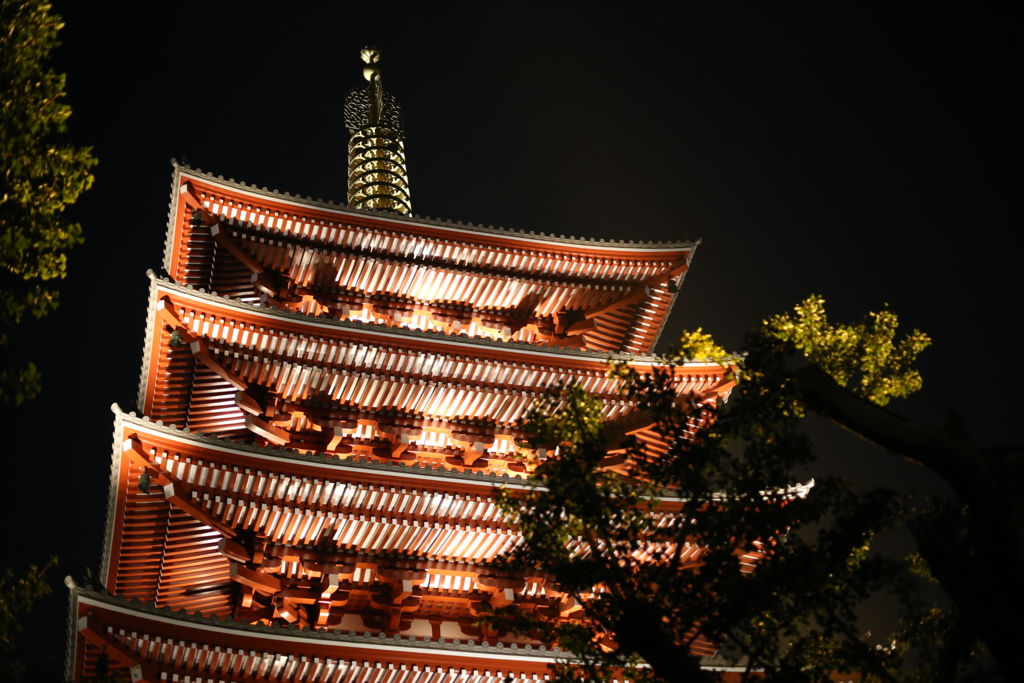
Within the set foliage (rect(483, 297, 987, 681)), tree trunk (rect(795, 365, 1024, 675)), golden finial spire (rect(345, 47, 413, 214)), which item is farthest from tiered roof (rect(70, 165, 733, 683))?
golden finial spire (rect(345, 47, 413, 214))

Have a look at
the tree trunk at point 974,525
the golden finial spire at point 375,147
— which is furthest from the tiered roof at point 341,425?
the golden finial spire at point 375,147

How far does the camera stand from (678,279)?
20734 millimetres

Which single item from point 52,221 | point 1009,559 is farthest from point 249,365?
point 1009,559

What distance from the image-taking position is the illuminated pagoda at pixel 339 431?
13688 millimetres

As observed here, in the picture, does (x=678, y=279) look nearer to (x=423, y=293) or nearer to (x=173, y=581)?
(x=423, y=293)

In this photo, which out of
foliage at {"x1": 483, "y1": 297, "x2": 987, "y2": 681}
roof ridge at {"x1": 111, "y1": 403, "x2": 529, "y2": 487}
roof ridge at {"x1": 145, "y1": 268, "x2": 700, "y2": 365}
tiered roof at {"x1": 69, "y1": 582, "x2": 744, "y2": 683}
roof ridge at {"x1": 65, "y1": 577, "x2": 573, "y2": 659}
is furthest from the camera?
roof ridge at {"x1": 145, "y1": 268, "x2": 700, "y2": 365}

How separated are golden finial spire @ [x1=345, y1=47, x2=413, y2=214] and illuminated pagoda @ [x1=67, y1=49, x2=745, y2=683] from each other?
5337 mm

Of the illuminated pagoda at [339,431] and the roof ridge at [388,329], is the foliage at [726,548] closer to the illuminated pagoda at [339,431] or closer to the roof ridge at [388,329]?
the illuminated pagoda at [339,431]

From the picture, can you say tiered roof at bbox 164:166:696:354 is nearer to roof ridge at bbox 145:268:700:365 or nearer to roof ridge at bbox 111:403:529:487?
roof ridge at bbox 145:268:700:365

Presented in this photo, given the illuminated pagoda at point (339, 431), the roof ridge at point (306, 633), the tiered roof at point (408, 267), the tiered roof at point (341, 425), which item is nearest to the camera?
the roof ridge at point (306, 633)

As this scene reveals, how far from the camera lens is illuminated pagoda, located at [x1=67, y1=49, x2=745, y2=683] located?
13.7m

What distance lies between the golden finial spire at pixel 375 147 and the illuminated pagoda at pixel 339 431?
5.34 meters

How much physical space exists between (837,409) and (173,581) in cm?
1186

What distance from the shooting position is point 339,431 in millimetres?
17312
